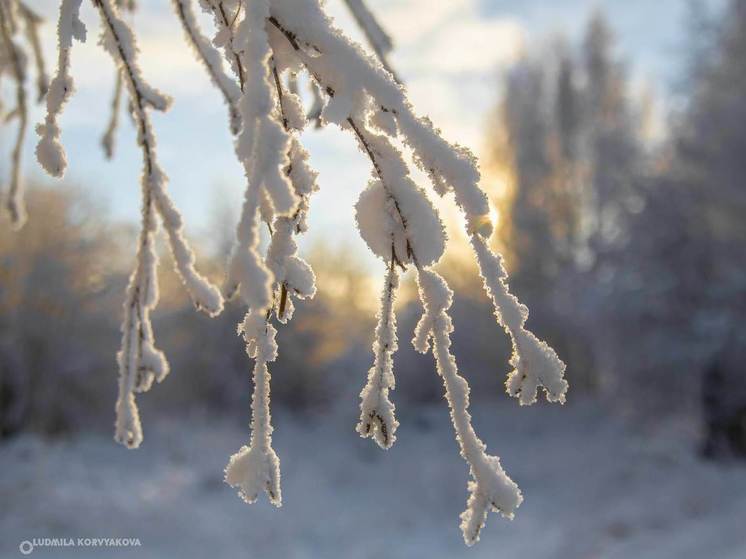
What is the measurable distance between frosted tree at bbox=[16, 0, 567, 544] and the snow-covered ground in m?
6.28

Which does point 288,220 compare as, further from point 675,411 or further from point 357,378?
point 357,378

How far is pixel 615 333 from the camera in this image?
36.9 ft

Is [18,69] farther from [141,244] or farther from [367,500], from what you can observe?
[367,500]

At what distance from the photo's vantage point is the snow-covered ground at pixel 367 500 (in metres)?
7.71

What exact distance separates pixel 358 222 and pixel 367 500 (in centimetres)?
1001

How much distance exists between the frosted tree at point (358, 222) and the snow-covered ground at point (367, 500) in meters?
6.28

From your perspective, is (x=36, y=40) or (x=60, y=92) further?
(x=36, y=40)

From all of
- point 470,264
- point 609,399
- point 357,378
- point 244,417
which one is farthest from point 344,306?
point 609,399

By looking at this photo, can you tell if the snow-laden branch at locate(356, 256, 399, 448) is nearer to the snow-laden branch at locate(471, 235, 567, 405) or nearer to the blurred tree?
the snow-laden branch at locate(471, 235, 567, 405)

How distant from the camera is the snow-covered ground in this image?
7.71 metres

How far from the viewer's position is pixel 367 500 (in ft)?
34.3

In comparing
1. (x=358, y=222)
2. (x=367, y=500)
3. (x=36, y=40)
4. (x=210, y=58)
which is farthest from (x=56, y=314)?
(x=358, y=222)

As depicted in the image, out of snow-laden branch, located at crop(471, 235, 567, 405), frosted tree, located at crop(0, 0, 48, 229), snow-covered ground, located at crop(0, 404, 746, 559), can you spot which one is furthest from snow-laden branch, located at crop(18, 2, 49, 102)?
snow-covered ground, located at crop(0, 404, 746, 559)

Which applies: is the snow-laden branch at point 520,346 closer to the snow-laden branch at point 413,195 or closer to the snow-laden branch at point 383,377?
the snow-laden branch at point 413,195
